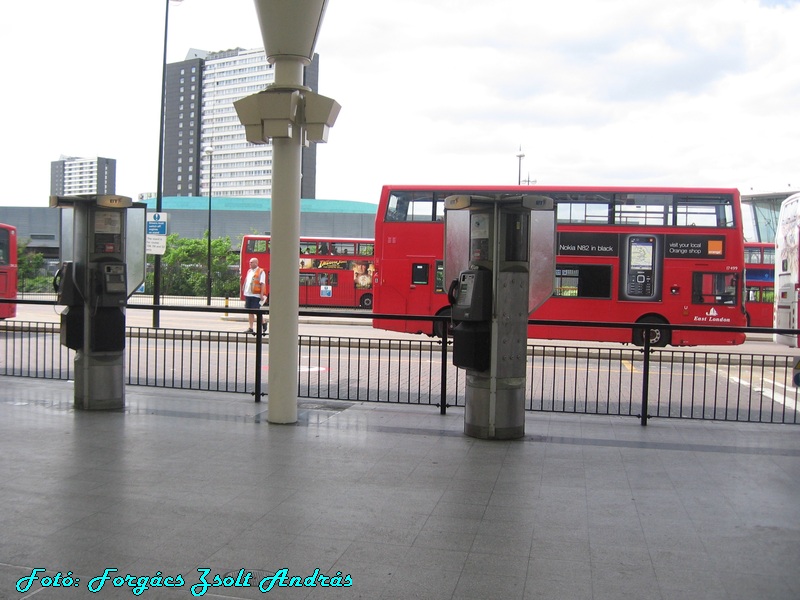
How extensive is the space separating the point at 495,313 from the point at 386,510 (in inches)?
104

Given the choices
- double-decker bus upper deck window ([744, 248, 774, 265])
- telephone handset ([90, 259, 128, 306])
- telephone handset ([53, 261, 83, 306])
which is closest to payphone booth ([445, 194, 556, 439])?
telephone handset ([90, 259, 128, 306])

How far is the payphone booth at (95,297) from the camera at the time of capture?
7980 mm

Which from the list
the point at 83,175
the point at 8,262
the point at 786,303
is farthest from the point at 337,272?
the point at 83,175

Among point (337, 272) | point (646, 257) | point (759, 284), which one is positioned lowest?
point (759, 284)

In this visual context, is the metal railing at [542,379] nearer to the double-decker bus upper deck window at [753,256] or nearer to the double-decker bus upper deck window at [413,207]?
the double-decker bus upper deck window at [413,207]

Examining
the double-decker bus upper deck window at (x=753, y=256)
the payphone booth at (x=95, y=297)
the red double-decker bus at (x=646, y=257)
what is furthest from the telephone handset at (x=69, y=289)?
the double-decker bus upper deck window at (x=753, y=256)

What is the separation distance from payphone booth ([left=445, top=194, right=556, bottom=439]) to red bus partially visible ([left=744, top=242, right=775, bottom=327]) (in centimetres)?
2082

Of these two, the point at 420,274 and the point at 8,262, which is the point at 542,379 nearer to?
the point at 420,274

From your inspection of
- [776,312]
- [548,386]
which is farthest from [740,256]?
[548,386]

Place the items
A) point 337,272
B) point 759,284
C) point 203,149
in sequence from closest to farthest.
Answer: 1. point 759,284
2. point 337,272
3. point 203,149

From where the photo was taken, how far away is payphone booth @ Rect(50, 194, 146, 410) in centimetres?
798

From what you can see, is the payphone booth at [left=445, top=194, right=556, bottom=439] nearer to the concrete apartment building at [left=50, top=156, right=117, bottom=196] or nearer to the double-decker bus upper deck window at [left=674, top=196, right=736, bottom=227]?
the double-decker bus upper deck window at [left=674, top=196, right=736, bottom=227]

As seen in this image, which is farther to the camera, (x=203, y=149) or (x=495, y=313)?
(x=203, y=149)

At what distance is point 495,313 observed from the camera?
6.93 m
